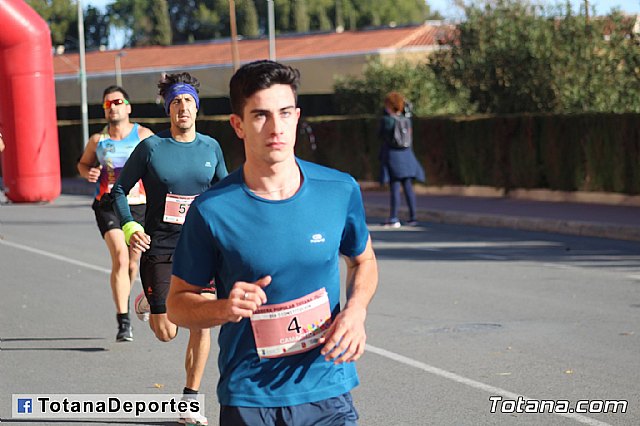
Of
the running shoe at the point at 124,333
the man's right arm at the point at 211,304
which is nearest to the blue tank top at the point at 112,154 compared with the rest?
the running shoe at the point at 124,333

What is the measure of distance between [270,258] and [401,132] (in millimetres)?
15282

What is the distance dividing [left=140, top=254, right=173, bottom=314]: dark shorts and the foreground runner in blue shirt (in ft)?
10.6

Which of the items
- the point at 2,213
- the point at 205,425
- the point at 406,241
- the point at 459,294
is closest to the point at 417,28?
the point at 2,213

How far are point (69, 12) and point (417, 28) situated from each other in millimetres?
Result: 37819

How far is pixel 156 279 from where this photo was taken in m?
7.28

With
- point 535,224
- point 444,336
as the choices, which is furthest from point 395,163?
point 444,336

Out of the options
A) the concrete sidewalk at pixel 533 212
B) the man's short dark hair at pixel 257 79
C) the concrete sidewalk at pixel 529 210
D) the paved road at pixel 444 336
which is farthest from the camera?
the concrete sidewalk at pixel 529 210

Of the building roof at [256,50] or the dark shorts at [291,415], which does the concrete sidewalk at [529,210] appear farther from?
the building roof at [256,50]

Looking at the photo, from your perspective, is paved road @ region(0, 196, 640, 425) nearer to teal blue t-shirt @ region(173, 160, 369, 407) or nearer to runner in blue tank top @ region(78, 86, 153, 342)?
runner in blue tank top @ region(78, 86, 153, 342)

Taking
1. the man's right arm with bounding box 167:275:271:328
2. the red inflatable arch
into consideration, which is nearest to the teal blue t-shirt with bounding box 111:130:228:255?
the red inflatable arch

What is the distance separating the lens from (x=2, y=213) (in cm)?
2441

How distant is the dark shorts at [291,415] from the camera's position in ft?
13.0

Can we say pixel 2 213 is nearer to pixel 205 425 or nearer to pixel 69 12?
pixel 205 425

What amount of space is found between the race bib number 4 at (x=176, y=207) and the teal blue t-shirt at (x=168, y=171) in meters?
0.02
